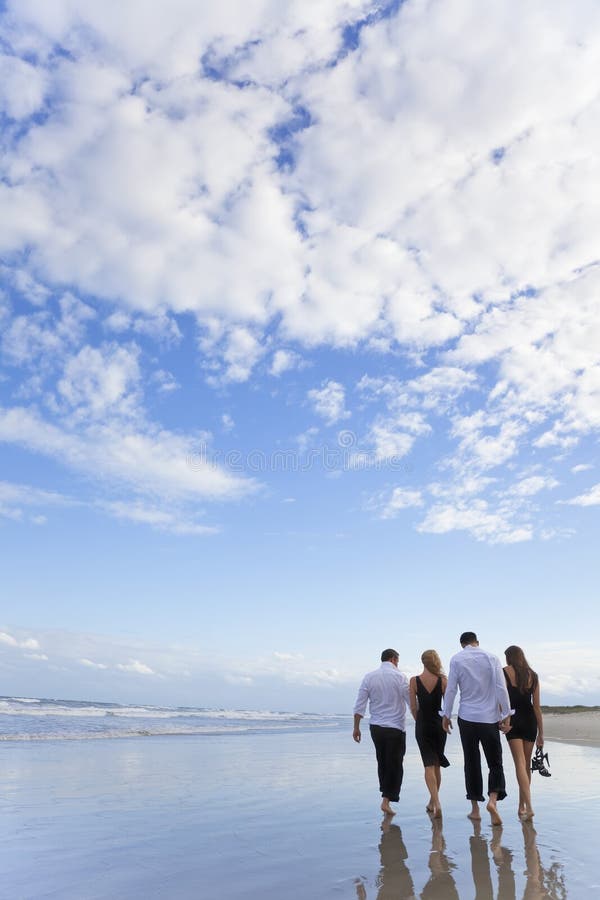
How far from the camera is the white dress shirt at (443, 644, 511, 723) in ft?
23.6

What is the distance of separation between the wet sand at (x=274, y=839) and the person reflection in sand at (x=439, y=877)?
15mm

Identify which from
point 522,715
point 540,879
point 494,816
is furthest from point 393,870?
point 522,715

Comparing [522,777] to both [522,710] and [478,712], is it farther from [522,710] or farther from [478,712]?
[478,712]

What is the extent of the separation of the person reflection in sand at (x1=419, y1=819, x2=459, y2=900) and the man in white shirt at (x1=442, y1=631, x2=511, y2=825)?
1.10 meters

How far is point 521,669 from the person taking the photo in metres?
7.64

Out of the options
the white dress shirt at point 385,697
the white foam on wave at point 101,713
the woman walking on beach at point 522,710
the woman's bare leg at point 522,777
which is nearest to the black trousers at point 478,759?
the woman's bare leg at point 522,777

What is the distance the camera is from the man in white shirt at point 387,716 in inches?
296

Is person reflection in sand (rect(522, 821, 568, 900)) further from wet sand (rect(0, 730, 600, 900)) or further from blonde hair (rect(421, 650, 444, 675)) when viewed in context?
blonde hair (rect(421, 650, 444, 675))

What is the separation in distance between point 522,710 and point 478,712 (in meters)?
0.68

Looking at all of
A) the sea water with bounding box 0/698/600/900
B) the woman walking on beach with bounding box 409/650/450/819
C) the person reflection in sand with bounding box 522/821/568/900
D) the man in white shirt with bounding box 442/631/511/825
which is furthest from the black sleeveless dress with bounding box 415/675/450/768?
the person reflection in sand with bounding box 522/821/568/900

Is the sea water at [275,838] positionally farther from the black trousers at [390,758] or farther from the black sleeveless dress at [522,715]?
the black sleeveless dress at [522,715]

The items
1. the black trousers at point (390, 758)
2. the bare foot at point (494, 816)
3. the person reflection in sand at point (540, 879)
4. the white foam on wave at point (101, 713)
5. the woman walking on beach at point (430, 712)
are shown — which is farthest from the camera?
the white foam on wave at point (101, 713)

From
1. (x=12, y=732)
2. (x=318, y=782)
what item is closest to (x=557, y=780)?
(x=318, y=782)

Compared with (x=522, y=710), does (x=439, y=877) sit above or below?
below
